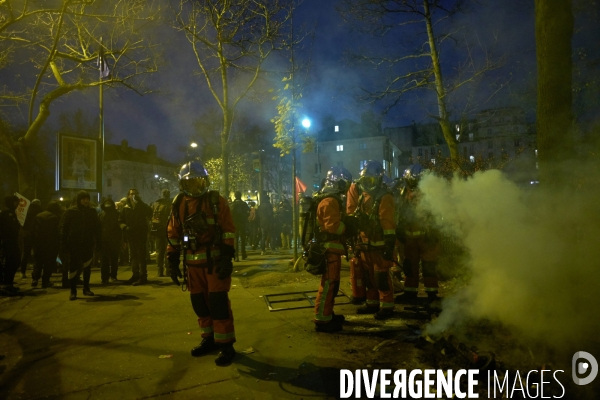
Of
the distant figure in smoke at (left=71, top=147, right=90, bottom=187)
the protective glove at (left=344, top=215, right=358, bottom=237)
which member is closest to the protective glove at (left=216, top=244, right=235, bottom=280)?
the protective glove at (left=344, top=215, right=358, bottom=237)

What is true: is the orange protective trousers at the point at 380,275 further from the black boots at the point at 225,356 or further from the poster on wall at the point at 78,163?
the poster on wall at the point at 78,163

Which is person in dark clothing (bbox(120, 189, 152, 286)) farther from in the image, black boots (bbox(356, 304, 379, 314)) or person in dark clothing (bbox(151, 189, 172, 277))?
black boots (bbox(356, 304, 379, 314))

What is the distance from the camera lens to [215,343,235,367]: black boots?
432 cm

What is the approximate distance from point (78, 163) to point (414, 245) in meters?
12.1

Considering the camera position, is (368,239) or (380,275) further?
(368,239)

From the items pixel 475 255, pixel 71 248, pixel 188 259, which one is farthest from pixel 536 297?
pixel 71 248

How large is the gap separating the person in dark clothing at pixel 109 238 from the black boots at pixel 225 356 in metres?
6.42

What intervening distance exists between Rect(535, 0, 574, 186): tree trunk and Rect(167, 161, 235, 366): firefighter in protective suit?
4.70 metres

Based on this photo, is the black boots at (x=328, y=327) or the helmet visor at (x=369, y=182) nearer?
the black boots at (x=328, y=327)

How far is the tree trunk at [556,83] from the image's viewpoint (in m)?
5.32

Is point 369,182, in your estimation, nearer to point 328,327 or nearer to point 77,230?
point 328,327

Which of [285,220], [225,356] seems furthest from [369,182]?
[285,220]

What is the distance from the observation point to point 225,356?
4.35m
